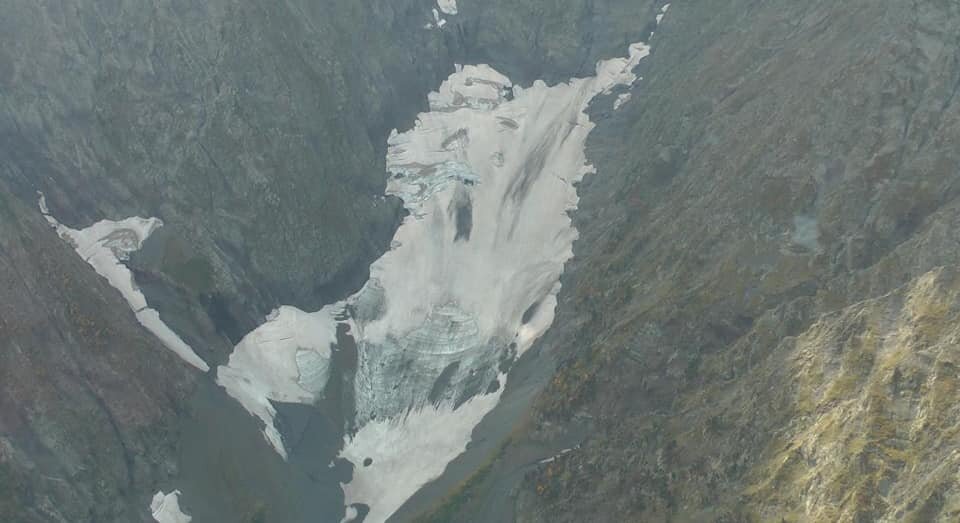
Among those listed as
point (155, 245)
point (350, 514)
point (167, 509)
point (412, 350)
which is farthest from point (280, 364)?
point (167, 509)

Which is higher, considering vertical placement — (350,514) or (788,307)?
(788,307)

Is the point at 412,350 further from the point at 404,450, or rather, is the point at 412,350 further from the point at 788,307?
the point at 788,307

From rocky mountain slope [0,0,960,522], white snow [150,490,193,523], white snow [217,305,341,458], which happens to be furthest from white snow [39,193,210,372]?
white snow [150,490,193,523]

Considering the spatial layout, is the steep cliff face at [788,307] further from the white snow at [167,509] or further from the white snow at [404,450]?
the white snow at [167,509]

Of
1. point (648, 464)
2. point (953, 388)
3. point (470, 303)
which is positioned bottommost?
point (470, 303)

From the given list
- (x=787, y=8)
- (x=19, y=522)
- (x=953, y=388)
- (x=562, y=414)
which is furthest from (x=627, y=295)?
(x=19, y=522)

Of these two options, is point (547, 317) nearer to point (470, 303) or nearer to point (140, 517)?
point (470, 303)
